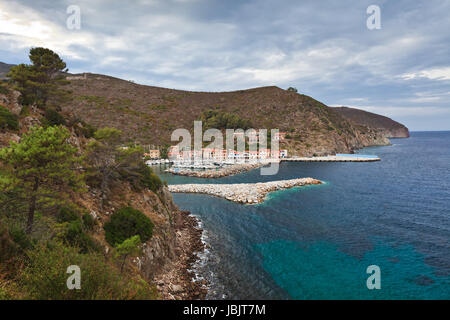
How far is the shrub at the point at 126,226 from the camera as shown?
19719 mm

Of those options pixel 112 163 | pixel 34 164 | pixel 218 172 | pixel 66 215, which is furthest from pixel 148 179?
pixel 218 172

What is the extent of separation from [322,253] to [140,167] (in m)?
24.6

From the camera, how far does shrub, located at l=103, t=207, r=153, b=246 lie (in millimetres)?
19719

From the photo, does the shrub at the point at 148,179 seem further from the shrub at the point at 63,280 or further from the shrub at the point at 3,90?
the shrub at the point at 63,280

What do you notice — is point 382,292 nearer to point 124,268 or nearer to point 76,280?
point 124,268

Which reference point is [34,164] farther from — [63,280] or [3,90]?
[3,90]

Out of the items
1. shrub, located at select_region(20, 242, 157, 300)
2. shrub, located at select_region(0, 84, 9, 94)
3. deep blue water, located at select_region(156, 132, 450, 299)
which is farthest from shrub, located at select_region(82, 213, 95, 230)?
shrub, located at select_region(0, 84, 9, 94)

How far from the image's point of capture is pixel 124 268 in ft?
56.7

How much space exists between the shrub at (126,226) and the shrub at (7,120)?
12.0 meters

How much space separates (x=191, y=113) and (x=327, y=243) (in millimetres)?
159543

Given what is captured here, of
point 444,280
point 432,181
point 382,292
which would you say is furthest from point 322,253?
point 432,181

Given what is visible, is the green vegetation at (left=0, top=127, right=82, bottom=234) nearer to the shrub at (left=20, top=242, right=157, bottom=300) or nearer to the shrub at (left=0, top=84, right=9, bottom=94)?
the shrub at (left=20, top=242, right=157, bottom=300)

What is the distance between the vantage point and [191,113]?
6949 inches

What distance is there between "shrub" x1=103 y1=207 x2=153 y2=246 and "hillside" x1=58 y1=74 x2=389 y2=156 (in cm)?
11273
